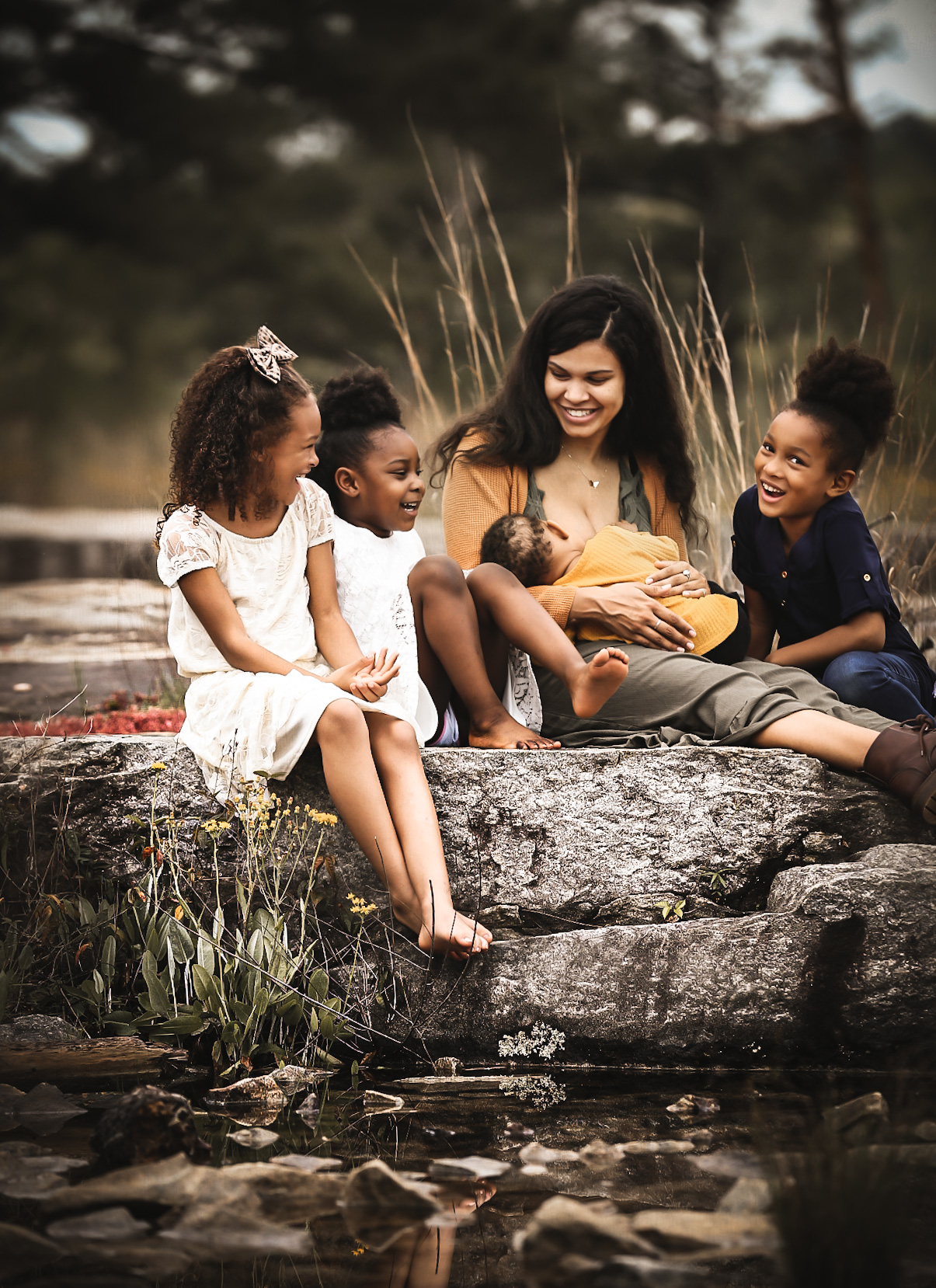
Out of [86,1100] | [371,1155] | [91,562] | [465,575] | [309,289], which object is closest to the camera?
[371,1155]

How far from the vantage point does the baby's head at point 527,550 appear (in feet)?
8.52

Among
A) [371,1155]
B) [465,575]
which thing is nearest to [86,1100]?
[371,1155]

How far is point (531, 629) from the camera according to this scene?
7.89ft

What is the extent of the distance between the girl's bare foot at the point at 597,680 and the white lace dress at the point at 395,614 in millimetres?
288

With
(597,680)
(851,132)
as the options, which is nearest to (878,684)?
(597,680)

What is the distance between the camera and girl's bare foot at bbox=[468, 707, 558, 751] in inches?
96.2

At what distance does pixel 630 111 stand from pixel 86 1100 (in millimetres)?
9004

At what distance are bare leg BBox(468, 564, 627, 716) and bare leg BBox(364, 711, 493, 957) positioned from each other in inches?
12.6

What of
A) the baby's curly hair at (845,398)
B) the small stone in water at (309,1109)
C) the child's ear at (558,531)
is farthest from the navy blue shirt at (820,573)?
the small stone in water at (309,1109)

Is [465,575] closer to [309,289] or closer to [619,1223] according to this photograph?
[619,1223]

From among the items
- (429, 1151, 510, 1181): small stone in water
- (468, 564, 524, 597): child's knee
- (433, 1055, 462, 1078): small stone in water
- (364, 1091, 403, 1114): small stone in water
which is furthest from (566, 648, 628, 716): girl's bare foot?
(429, 1151, 510, 1181): small stone in water

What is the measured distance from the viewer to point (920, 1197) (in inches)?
59.7

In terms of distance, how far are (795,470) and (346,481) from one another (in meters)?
0.96

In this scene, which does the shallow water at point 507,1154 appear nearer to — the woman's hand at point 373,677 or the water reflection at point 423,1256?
the water reflection at point 423,1256
